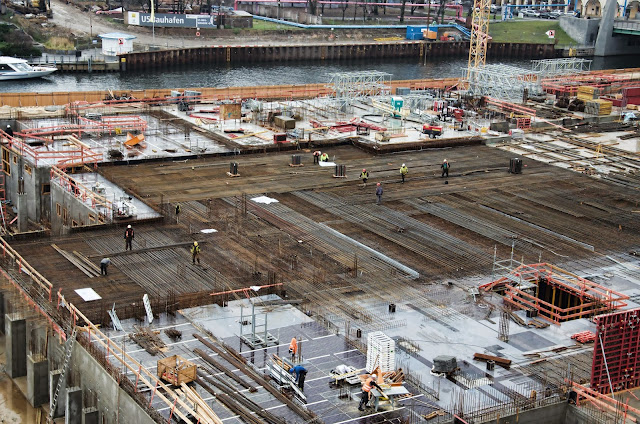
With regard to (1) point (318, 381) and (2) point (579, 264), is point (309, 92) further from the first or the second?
(1) point (318, 381)

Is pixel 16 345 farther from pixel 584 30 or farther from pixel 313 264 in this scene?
pixel 584 30

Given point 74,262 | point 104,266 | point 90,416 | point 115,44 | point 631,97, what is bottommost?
point 90,416

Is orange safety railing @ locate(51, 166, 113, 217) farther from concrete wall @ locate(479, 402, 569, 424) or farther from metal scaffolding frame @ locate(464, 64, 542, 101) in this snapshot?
metal scaffolding frame @ locate(464, 64, 542, 101)

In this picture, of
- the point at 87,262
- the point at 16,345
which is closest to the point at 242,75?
the point at 87,262

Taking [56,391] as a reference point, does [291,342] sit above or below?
above

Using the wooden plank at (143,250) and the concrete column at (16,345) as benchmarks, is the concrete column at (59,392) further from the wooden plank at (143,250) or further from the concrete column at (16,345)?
the wooden plank at (143,250)

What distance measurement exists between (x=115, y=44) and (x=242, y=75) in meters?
18.5

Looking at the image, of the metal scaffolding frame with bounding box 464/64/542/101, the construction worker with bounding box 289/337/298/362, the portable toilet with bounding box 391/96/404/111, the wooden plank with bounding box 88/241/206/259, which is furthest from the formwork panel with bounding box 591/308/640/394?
the metal scaffolding frame with bounding box 464/64/542/101

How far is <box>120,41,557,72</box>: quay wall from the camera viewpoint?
149 metres

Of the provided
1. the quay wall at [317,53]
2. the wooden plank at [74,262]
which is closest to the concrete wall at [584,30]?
the quay wall at [317,53]

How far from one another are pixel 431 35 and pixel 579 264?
129m

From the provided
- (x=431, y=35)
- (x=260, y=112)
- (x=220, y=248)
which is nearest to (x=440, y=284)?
(x=220, y=248)

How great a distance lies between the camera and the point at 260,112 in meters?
91.4

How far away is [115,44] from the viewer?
5694 inches
